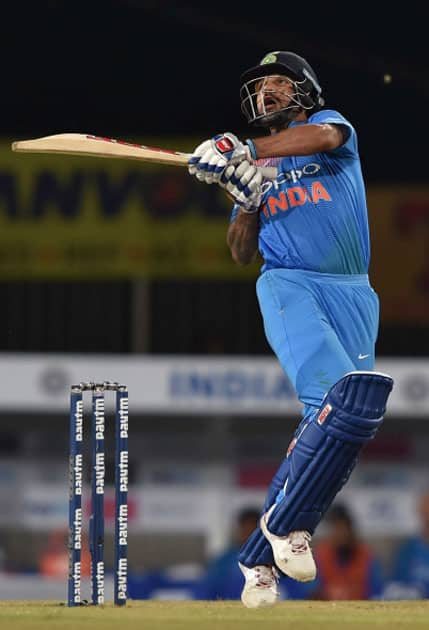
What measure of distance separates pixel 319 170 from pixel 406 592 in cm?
637

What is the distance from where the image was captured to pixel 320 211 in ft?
15.3

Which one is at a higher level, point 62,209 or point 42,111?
point 42,111

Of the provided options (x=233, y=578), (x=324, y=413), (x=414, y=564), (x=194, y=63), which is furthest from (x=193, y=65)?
(x=324, y=413)

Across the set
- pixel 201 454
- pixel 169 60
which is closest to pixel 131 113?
pixel 169 60

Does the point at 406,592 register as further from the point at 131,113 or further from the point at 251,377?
the point at 131,113

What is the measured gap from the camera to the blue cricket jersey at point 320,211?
466 cm

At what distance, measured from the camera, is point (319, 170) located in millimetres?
4715

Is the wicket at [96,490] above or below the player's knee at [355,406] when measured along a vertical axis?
below

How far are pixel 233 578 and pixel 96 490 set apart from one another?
214 inches

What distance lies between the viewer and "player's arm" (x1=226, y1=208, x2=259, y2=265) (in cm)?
485

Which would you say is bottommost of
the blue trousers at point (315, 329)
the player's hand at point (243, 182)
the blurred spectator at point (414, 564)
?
the blurred spectator at point (414, 564)

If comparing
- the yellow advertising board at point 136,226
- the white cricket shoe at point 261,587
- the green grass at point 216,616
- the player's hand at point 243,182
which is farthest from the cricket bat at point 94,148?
the yellow advertising board at point 136,226

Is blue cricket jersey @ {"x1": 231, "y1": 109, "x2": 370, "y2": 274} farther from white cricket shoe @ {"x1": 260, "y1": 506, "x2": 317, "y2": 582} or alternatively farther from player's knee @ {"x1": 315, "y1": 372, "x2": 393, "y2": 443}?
white cricket shoe @ {"x1": 260, "y1": 506, "x2": 317, "y2": 582}

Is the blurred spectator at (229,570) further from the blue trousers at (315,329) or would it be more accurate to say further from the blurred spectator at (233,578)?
the blue trousers at (315,329)
